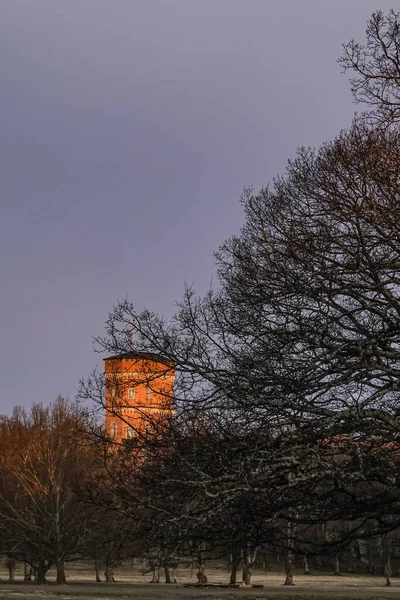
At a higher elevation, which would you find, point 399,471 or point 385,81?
point 385,81

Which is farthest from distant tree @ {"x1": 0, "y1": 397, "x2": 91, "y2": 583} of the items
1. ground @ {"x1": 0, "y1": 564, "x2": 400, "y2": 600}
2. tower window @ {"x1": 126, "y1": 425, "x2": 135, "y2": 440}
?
tower window @ {"x1": 126, "y1": 425, "x2": 135, "y2": 440}

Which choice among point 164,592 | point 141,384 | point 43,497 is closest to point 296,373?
point 141,384

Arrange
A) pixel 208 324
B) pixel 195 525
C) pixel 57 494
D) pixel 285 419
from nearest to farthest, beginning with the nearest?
pixel 195 525 < pixel 285 419 < pixel 208 324 < pixel 57 494

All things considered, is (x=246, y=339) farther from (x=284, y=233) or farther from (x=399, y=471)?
(x=399, y=471)

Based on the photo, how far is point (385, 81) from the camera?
1441 cm

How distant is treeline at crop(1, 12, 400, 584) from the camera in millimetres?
13328

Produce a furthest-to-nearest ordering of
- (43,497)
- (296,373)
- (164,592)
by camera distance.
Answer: (43,497) < (164,592) < (296,373)

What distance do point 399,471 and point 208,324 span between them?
417cm

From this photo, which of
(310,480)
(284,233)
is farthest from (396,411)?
(284,233)

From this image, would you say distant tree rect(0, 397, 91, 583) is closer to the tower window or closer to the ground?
the ground

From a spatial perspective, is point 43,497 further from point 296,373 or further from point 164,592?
point 296,373

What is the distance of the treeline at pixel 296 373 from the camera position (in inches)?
Answer: 525

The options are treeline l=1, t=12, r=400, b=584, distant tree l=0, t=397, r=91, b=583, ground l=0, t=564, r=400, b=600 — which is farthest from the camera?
distant tree l=0, t=397, r=91, b=583

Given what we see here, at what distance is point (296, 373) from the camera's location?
13.9m
